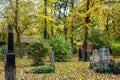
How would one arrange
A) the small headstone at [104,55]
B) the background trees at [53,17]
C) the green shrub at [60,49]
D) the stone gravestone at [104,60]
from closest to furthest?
1. the stone gravestone at [104,60]
2. the small headstone at [104,55]
3. the green shrub at [60,49]
4. the background trees at [53,17]

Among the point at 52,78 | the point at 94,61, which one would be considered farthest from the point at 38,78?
the point at 94,61

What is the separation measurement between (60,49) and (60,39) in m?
1.41

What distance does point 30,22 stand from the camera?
40188 mm

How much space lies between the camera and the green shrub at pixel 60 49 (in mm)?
29352

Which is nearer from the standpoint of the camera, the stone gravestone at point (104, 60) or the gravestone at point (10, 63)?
the gravestone at point (10, 63)

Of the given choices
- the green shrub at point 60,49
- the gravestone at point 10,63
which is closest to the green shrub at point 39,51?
the green shrub at point 60,49

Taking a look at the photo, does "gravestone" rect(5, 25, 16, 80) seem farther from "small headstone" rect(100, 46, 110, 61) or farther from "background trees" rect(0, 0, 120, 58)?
"background trees" rect(0, 0, 120, 58)

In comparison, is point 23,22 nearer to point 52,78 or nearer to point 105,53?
point 105,53

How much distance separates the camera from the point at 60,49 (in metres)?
29.5

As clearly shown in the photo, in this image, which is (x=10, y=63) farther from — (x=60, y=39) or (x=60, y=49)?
(x=60, y=39)

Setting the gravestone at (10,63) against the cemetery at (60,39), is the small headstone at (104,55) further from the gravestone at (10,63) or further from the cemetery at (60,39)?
the gravestone at (10,63)

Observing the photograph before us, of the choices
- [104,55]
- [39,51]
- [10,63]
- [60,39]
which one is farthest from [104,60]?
[60,39]

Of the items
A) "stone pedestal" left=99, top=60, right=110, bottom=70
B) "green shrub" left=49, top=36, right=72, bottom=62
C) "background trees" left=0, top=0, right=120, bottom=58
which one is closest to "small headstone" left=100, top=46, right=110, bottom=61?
"stone pedestal" left=99, top=60, right=110, bottom=70

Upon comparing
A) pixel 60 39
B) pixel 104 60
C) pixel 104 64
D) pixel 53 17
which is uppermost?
pixel 53 17
